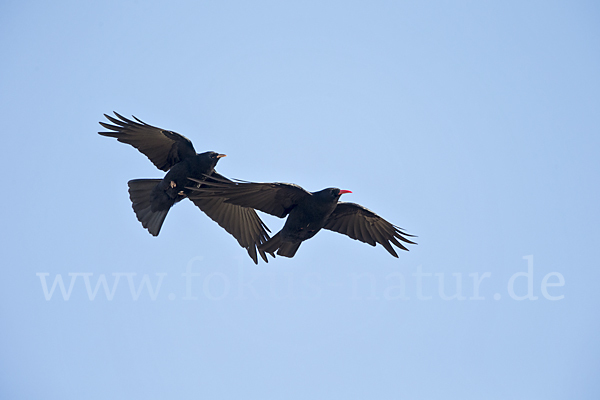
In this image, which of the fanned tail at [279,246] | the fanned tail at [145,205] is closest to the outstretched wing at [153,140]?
the fanned tail at [145,205]

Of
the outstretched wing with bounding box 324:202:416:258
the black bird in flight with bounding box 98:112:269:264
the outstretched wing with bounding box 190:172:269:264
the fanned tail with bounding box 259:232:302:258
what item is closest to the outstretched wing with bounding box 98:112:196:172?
the black bird in flight with bounding box 98:112:269:264

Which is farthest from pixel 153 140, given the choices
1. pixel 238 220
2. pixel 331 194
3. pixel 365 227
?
pixel 365 227

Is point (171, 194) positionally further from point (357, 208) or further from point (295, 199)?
point (357, 208)

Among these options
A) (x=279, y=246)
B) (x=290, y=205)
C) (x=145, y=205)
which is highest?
(x=145, y=205)

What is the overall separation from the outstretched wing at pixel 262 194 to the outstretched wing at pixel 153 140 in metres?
1.05

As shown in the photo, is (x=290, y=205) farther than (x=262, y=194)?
Yes

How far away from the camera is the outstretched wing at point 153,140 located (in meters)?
13.5

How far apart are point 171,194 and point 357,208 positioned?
3.67 m

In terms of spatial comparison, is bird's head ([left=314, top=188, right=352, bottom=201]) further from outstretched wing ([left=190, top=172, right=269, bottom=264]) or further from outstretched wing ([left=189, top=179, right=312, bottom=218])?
outstretched wing ([left=190, top=172, right=269, bottom=264])

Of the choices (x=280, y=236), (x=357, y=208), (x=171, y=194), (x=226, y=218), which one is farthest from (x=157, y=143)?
(x=357, y=208)

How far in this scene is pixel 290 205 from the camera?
12953 mm

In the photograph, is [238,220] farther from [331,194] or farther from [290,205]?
[331,194]

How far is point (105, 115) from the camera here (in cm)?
1348

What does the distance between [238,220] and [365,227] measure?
266 cm
